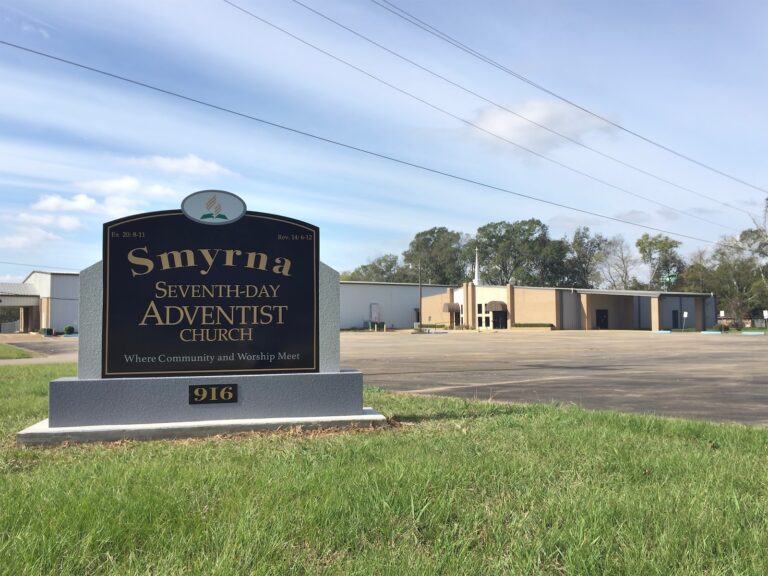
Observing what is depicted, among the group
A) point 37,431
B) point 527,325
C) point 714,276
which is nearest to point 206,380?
point 37,431

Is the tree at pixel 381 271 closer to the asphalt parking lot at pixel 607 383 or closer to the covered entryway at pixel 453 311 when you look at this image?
the covered entryway at pixel 453 311

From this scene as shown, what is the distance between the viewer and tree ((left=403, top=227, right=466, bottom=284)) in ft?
431

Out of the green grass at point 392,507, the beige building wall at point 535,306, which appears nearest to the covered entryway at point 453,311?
the beige building wall at point 535,306

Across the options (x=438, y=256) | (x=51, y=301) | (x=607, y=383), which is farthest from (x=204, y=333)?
(x=438, y=256)

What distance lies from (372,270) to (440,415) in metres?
→ 134

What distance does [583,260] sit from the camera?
119 meters

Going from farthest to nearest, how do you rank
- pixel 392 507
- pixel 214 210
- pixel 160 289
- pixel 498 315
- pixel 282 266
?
1. pixel 498 315
2. pixel 282 266
3. pixel 214 210
4. pixel 160 289
5. pixel 392 507

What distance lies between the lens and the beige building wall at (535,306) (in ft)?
222

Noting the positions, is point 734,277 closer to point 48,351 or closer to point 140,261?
point 48,351

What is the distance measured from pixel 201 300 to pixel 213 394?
116cm

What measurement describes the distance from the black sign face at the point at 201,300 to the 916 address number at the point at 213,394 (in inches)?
7.6

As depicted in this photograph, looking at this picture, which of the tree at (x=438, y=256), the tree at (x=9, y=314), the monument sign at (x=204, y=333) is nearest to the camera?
the monument sign at (x=204, y=333)

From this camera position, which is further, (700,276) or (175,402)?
(700,276)

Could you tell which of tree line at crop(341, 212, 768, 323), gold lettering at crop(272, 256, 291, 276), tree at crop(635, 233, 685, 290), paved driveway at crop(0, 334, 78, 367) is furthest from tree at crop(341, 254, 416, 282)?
gold lettering at crop(272, 256, 291, 276)
